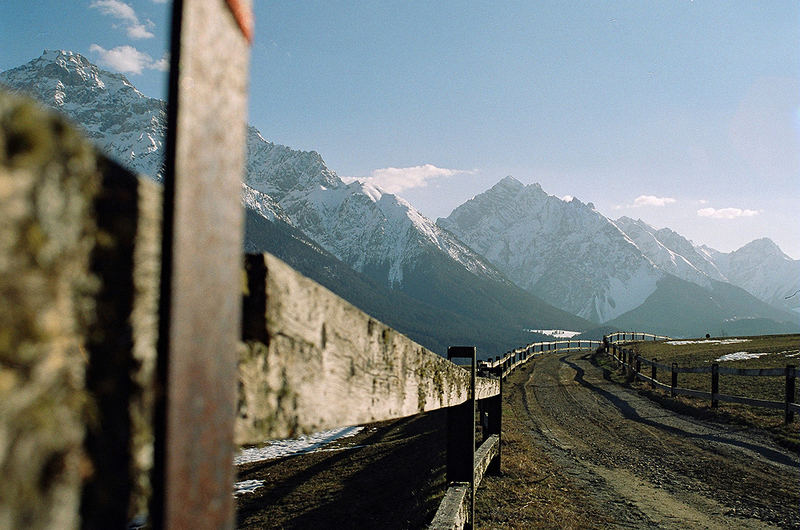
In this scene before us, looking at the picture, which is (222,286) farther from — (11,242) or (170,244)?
(11,242)

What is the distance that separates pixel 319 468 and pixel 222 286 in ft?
47.6

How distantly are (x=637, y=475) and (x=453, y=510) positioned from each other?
258 inches

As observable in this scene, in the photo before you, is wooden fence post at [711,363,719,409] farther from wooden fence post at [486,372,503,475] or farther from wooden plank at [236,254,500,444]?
wooden plank at [236,254,500,444]

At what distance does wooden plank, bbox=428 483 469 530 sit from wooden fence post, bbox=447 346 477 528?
0.11 metres

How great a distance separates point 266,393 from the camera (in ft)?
3.41

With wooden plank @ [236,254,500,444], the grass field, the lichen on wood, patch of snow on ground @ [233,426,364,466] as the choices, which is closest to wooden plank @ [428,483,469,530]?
wooden plank @ [236,254,500,444]

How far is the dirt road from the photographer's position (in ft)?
23.0

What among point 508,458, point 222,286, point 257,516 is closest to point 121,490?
point 222,286

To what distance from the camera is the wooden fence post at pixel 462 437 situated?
14.5 feet

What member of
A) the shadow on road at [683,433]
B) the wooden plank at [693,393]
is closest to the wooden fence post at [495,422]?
the shadow on road at [683,433]

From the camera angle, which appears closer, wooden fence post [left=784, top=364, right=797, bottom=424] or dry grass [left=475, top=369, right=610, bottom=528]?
dry grass [left=475, top=369, right=610, bottom=528]

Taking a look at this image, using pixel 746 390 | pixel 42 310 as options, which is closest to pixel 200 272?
pixel 42 310

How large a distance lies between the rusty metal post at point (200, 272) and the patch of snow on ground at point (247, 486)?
13.5 m

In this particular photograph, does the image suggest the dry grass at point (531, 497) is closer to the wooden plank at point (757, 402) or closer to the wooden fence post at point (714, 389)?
the wooden plank at point (757, 402)
